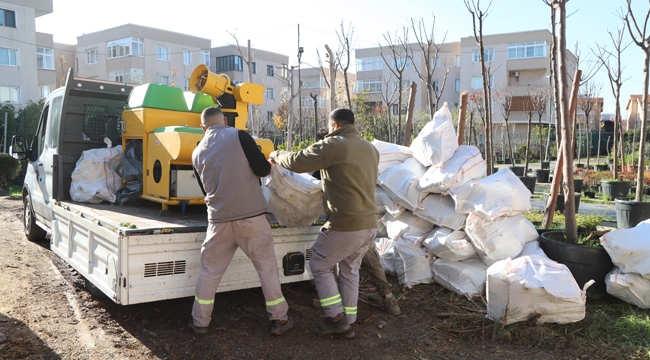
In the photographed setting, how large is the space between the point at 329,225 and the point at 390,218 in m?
1.99

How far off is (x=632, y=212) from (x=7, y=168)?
1615 cm

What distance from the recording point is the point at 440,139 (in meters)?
5.51

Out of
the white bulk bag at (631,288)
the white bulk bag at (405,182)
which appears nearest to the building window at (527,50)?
the white bulk bag at (405,182)

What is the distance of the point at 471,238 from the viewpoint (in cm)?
518

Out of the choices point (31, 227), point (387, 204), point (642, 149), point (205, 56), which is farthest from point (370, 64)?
point (387, 204)

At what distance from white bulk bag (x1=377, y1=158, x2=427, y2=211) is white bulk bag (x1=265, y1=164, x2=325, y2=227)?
4.67 ft

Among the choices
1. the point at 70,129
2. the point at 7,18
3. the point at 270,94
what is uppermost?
the point at 7,18

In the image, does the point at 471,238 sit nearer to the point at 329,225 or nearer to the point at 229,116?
the point at 329,225

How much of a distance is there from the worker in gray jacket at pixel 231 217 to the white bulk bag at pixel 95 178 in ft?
6.47

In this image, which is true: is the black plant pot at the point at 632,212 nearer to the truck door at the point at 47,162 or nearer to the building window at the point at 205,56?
the truck door at the point at 47,162

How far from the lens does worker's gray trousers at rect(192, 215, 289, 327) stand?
13.2 feet

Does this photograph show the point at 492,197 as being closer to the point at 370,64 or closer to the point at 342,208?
the point at 342,208

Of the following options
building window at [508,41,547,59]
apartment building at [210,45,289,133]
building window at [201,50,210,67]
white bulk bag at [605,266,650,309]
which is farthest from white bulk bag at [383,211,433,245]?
building window at [201,50,210,67]

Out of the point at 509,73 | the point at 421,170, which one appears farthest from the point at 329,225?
the point at 509,73
